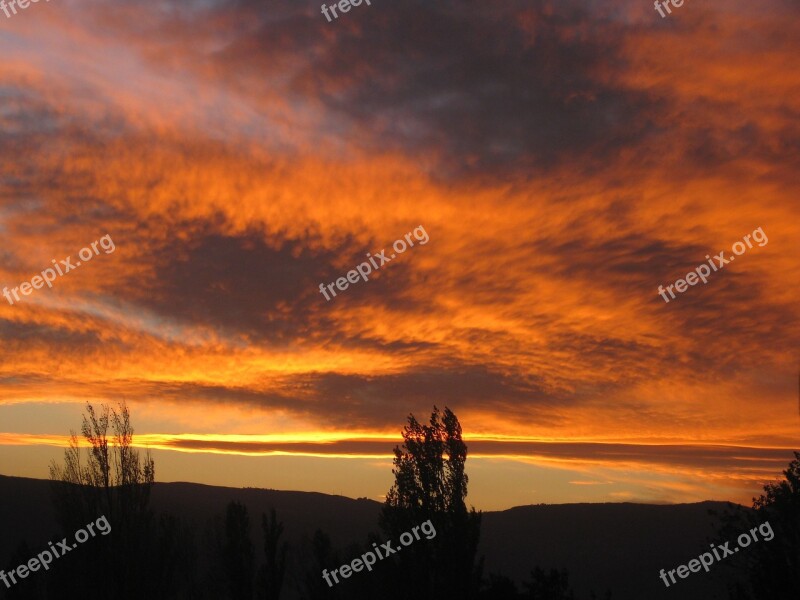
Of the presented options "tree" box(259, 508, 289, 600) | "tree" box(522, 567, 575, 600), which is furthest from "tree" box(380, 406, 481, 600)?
"tree" box(259, 508, 289, 600)

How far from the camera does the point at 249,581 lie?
39156mm

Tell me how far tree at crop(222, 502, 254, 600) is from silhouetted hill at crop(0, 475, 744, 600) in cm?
6095

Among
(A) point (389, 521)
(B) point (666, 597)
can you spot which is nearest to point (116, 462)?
(A) point (389, 521)

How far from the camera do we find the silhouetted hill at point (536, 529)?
103m

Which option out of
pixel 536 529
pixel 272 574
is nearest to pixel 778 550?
pixel 272 574

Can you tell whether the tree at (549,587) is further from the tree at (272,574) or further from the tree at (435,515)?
the tree at (272,574)

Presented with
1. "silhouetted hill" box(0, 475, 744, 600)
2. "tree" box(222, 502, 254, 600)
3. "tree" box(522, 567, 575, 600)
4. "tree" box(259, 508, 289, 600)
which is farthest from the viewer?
"silhouetted hill" box(0, 475, 744, 600)

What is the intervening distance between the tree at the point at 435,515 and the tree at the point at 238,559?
10369 millimetres

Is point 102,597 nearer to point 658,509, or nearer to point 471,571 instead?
point 471,571

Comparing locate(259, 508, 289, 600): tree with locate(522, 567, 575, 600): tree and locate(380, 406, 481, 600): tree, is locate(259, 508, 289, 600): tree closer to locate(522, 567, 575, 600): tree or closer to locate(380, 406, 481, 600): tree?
locate(380, 406, 481, 600): tree

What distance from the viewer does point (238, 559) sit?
3931cm

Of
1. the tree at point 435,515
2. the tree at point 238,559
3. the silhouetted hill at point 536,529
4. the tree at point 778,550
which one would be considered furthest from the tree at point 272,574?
the silhouetted hill at point 536,529

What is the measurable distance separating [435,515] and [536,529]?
108 m

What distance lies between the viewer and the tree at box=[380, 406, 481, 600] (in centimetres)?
3048
